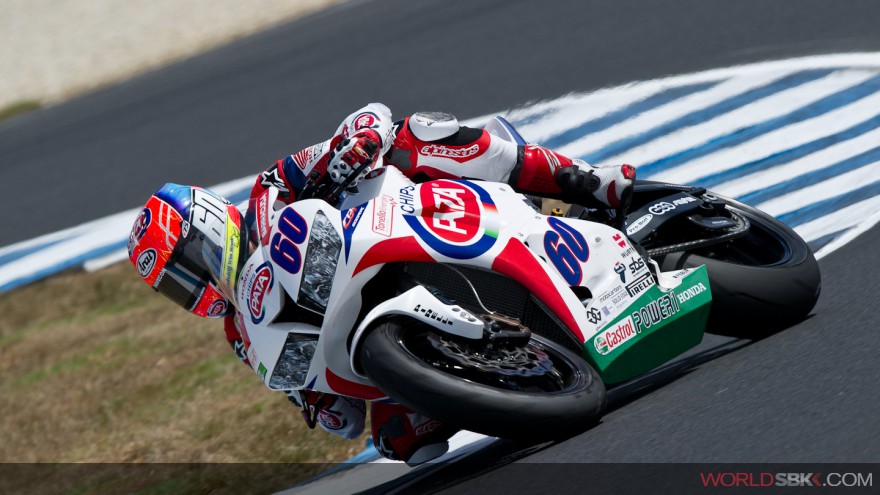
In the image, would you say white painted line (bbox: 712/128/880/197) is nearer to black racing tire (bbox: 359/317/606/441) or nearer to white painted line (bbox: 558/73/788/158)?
white painted line (bbox: 558/73/788/158)

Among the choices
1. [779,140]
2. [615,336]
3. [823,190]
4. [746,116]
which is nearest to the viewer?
[615,336]

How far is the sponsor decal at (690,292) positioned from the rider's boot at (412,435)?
1123mm

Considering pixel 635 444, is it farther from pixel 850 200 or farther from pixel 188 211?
pixel 850 200

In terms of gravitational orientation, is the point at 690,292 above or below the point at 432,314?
below

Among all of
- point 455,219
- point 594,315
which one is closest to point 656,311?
point 594,315

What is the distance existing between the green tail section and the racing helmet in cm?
150

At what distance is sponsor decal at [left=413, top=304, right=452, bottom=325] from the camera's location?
14.6 ft

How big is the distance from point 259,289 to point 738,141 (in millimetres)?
4871

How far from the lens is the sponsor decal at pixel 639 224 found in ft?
18.1

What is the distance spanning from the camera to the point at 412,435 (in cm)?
510

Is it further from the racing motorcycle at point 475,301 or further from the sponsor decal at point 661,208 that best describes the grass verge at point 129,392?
the sponsor decal at point 661,208

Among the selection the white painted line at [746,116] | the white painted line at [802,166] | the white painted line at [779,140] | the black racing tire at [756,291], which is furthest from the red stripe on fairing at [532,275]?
the white painted line at [746,116]

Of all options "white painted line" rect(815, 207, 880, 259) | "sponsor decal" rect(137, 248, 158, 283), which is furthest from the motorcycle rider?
"white painted line" rect(815, 207, 880, 259)

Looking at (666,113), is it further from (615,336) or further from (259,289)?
(259,289)
